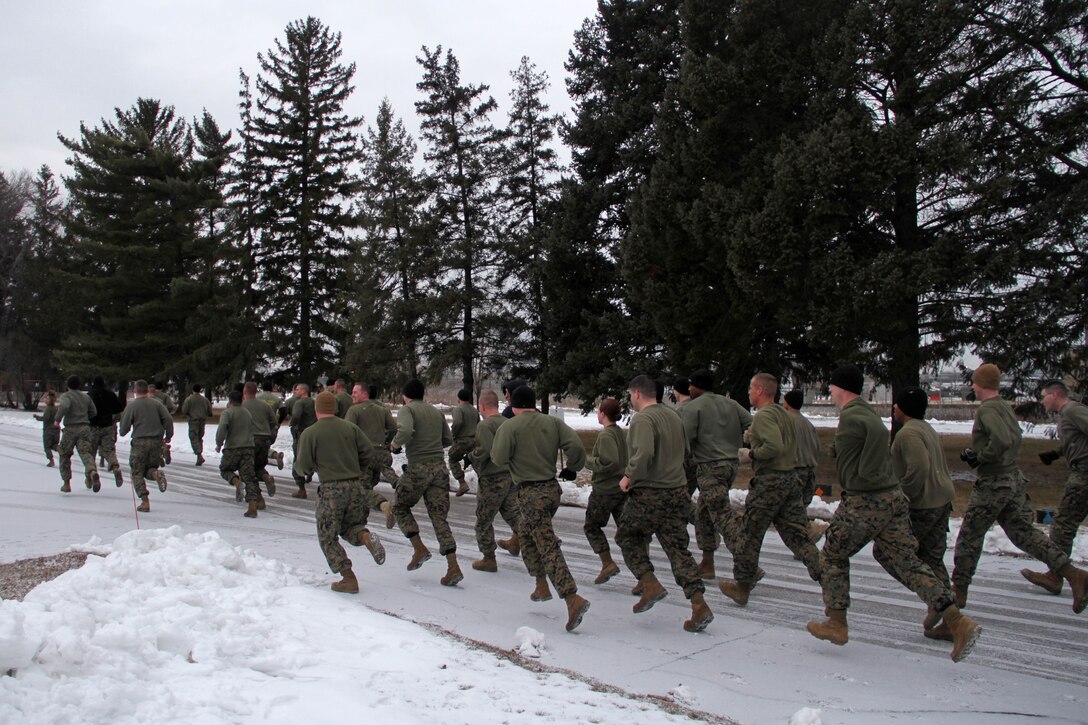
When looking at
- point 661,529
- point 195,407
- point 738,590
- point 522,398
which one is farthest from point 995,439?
point 195,407

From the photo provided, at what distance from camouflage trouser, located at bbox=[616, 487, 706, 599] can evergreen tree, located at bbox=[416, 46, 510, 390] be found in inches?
1069

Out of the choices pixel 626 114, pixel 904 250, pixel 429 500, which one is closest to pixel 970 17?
pixel 904 250

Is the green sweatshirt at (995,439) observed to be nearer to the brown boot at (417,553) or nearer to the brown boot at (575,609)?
the brown boot at (575,609)

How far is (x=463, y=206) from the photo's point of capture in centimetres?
3562

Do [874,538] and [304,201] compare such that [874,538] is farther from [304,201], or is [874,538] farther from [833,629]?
[304,201]

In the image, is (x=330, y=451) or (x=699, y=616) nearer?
(x=699, y=616)

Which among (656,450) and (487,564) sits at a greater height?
(656,450)

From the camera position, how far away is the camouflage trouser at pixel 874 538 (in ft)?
20.0

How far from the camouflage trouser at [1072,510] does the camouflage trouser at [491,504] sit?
5.63 meters

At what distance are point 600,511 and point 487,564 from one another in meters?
1.68

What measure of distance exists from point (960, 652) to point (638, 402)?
3144 mm

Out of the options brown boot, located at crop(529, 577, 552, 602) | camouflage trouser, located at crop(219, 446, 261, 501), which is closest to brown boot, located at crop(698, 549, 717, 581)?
brown boot, located at crop(529, 577, 552, 602)

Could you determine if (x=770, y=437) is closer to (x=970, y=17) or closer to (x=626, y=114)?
(x=970, y=17)

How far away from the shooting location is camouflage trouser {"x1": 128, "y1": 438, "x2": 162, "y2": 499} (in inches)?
506
